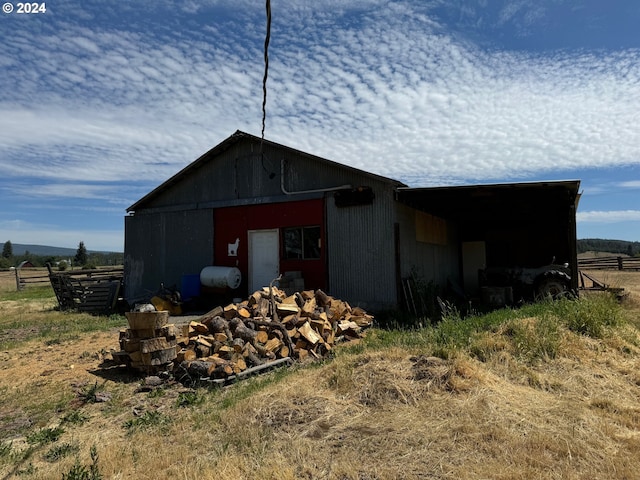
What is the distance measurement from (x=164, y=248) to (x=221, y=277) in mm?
3661

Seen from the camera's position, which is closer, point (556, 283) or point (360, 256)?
point (360, 256)

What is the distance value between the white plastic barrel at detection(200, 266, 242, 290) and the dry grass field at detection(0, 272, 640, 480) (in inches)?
253

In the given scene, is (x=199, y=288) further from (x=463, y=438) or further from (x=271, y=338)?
(x=463, y=438)

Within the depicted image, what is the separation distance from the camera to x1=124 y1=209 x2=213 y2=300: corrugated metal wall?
614 inches

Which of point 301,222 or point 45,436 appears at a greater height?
point 301,222

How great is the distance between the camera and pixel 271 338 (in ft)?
26.4

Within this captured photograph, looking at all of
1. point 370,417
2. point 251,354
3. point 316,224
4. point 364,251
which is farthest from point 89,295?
point 370,417

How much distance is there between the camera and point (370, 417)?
4.57 metres

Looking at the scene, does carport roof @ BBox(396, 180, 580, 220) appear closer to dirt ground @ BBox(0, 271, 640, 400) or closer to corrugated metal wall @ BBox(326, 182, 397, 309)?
corrugated metal wall @ BBox(326, 182, 397, 309)

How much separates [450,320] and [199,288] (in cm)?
881

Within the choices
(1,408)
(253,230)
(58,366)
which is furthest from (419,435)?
(253,230)

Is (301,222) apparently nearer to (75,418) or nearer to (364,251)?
(364,251)

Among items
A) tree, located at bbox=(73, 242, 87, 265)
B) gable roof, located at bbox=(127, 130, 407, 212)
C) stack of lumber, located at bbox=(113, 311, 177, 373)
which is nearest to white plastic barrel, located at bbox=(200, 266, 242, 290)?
gable roof, located at bbox=(127, 130, 407, 212)

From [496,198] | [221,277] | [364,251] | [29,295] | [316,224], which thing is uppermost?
[496,198]
